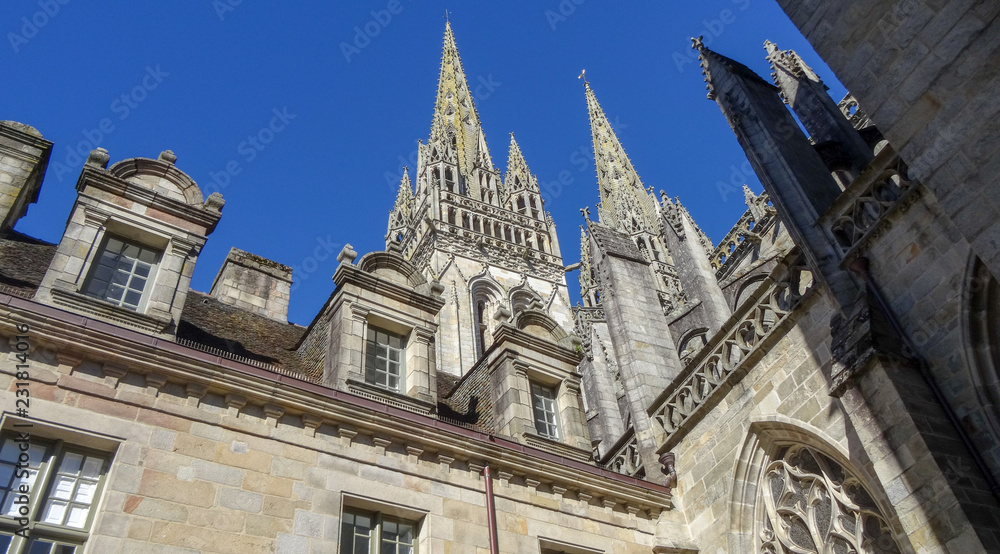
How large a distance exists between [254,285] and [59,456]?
6190 mm

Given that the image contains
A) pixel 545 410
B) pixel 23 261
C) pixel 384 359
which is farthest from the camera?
pixel 545 410

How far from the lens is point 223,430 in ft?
22.7

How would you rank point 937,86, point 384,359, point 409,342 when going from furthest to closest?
1. point 409,342
2. point 384,359
3. point 937,86

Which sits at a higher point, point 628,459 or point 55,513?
point 628,459

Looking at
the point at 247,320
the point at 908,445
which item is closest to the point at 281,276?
the point at 247,320

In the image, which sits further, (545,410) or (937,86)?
(545,410)

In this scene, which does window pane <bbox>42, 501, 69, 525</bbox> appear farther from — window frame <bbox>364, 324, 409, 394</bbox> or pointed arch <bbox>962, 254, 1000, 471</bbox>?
pointed arch <bbox>962, 254, 1000, 471</bbox>

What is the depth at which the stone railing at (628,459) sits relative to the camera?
10.7 m

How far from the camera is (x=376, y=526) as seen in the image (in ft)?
24.2

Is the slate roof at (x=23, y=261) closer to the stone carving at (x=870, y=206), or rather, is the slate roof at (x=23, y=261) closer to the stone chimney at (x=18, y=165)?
the stone chimney at (x=18, y=165)

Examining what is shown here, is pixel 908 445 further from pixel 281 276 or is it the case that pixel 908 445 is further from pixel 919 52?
pixel 281 276

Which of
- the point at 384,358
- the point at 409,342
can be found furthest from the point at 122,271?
the point at 409,342

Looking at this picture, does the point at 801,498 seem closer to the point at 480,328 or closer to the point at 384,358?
the point at 384,358

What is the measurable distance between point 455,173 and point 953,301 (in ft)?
125
